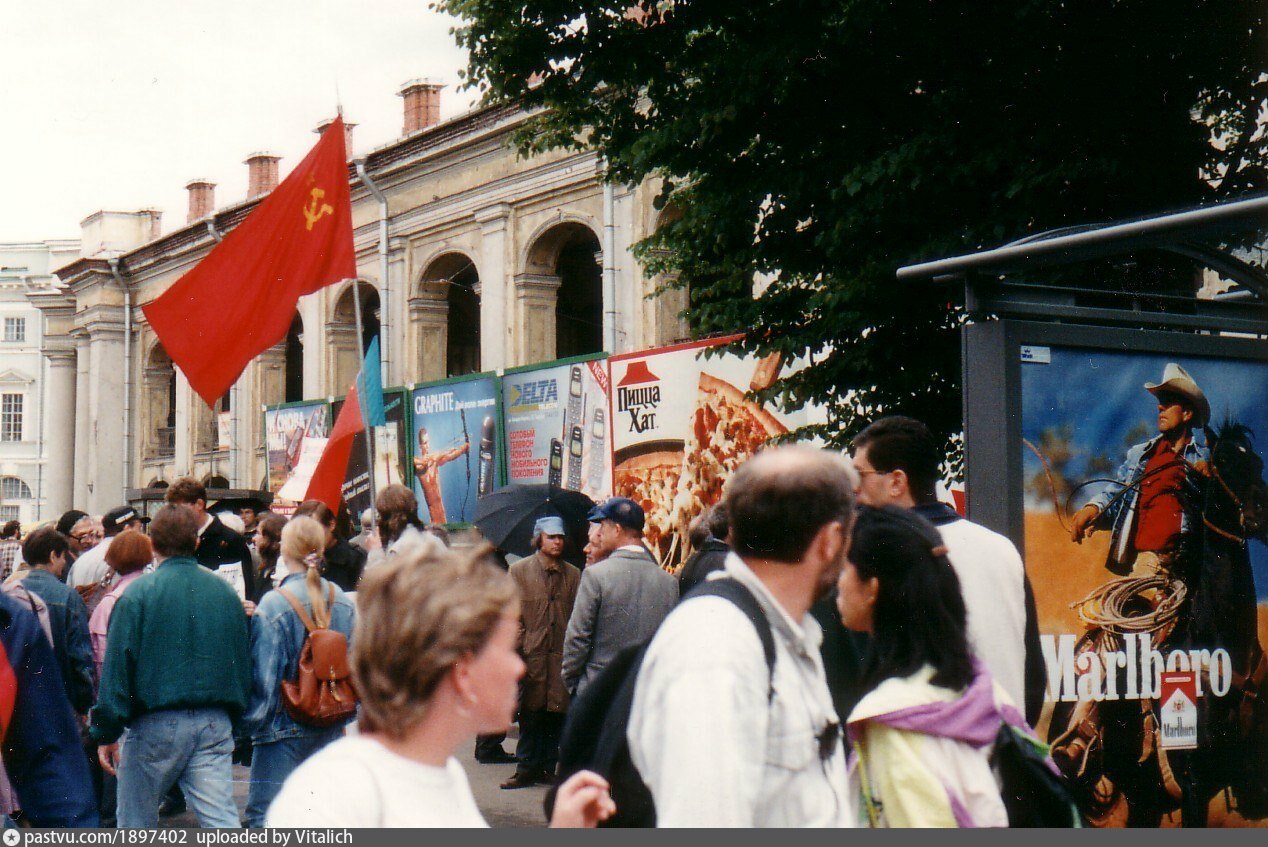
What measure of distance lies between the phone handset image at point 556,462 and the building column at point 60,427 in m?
28.1

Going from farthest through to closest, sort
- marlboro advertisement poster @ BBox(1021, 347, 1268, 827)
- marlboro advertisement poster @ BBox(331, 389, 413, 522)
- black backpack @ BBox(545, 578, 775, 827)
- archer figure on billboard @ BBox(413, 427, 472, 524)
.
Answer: marlboro advertisement poster @ BBox(331, 389, 413, 522), archer figure on billboard @ BBox(413, 427, 472, 524), marlboro advertisement poster @ BBox(1021, 347, 1268, 827), black backpack @ BBox(545, 578, 775, 827)

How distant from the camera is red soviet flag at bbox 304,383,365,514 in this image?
981 centimetres

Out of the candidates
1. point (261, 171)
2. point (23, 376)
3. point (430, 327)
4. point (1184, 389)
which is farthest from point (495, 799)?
point (23, 376)

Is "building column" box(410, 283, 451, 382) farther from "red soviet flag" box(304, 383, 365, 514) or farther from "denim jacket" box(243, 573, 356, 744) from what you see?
"denim jacket" box(243, 573, 356, 744)

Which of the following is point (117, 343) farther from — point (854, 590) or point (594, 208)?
point (854, 590)

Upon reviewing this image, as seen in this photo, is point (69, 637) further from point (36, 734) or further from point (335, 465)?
point (335, 465)

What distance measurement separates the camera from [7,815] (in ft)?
16.9

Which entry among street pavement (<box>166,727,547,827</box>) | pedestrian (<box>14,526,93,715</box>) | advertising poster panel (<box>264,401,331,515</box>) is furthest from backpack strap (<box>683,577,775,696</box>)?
advertising poster panel (<box>264,401,331,515</box>)

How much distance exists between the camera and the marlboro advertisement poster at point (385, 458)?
70.7 feet

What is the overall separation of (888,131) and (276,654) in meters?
5.11

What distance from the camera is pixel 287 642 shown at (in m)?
6.55

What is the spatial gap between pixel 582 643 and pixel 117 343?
109 ft

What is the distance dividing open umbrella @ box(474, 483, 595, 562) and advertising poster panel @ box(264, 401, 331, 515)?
13007 millimetres

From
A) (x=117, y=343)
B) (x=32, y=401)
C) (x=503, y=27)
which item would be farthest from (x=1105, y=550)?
(x=32, y=401)
